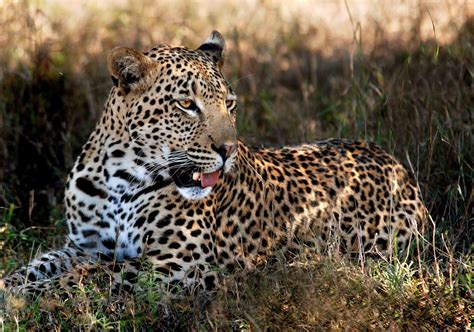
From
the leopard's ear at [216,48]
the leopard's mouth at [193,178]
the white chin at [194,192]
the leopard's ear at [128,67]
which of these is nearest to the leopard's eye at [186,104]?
the leopard's ear at [128,67]

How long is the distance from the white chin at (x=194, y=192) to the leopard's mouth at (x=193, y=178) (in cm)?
3

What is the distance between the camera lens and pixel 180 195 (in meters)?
6.88

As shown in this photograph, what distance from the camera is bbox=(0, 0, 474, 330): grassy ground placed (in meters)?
6.02

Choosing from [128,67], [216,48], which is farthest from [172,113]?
[216,48]

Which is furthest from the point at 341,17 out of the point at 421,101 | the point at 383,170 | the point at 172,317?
the point at 172,317

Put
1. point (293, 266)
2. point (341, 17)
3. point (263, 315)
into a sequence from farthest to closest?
1. point (341, 17)
2. point (293, 266)
3. point (263, 315)

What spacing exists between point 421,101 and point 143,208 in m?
2.86

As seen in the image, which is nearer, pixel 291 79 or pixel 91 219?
pixel 91 219

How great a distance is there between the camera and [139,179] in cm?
695

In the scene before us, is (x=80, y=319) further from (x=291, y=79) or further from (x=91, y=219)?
(x=291, y=79)

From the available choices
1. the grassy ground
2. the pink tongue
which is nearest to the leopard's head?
the pink tongue

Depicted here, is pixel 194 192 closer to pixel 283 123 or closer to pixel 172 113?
pixel 172 113

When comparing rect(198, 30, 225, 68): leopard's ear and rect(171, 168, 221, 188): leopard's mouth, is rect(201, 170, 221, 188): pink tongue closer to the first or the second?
rect(171, 168, 221, 188): leopard's mouth

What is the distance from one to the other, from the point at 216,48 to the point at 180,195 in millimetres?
1216
